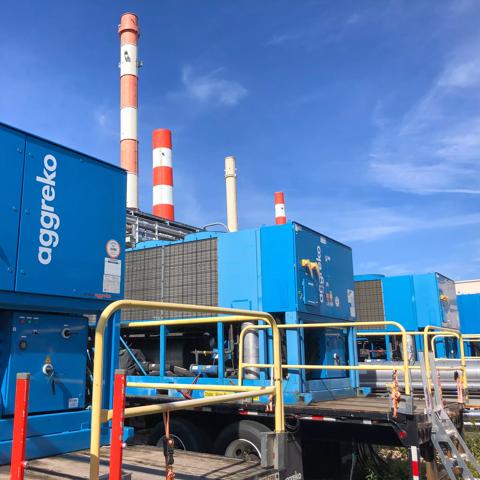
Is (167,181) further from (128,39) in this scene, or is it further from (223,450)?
(223,450)

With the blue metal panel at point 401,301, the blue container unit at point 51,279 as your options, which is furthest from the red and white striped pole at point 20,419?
the blue metal panel at point 401,301

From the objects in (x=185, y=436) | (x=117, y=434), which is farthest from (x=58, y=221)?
(x=185, y=436)

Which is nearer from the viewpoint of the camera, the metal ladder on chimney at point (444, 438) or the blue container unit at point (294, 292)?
the metal ladder on chimney at point (444, 438)

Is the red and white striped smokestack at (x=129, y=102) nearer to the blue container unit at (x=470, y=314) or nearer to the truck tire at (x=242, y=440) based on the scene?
the blue container unit at (x=470, y=314)

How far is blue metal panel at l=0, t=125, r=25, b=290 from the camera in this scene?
3742 mm

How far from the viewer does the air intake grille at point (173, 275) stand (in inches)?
327

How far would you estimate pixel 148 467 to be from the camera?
3.43m

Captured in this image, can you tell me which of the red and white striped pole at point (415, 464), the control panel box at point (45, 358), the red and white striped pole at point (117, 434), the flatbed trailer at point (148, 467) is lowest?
the red and white striped pole at point (415, 464)

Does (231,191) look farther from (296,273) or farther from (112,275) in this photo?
(112,275)

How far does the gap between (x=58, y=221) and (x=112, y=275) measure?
0.70 m

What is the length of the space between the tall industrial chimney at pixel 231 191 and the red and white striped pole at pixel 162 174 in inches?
321

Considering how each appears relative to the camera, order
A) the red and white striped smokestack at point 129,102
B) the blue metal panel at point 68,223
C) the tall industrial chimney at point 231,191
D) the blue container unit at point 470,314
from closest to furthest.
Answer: the blue metal panel at point 68,223
the blue container unit at point 470,314
the red and white striped smokestack at point 129,102
the tall industrial chimney at point 231,191

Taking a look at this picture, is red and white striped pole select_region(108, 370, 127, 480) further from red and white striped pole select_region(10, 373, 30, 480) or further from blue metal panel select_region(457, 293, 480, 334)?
blue metal panel select_region(457, 293, 480, 334)

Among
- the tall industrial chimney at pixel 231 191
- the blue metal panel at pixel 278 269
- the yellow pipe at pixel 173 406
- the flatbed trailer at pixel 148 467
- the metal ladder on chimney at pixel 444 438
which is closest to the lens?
the yellow pipe at pixel 173 406
